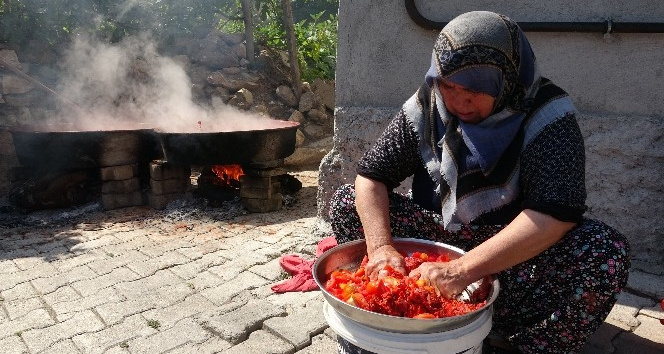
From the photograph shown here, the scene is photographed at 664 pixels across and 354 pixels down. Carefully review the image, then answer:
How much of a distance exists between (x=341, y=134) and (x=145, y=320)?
6.82 feet

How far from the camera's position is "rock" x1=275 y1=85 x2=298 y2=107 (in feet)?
27.6

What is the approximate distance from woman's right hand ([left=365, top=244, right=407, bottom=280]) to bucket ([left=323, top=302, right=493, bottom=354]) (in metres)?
0.27

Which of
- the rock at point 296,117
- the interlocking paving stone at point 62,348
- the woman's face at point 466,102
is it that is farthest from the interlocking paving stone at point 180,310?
the rock at point 296,117

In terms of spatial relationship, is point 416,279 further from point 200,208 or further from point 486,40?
point 200,208

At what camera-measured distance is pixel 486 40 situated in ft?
6.32

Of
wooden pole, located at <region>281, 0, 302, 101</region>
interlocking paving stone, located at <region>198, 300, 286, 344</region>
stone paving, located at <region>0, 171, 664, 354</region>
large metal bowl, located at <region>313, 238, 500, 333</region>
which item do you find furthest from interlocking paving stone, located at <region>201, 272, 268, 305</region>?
wooden pole, located at <region>281, 0, 302, 101</region>

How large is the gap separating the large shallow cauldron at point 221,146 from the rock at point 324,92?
3.74 metres

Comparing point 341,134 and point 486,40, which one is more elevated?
point 486,40

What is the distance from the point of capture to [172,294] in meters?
3.19

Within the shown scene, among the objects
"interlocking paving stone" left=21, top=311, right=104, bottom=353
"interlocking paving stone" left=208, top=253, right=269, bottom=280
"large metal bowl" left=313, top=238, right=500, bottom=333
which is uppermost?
"large metal bowl" left=313, top=238, right=500, bottom=333

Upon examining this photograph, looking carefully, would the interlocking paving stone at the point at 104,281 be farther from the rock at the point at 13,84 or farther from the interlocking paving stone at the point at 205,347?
the rock at the point at 13,84

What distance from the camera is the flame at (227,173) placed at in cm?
583

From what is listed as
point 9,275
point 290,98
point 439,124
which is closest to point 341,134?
point 439,124

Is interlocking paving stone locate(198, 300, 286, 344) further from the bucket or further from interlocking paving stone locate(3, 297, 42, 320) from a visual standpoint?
interlocking paving stone locate(3, 297, 42, 320)
